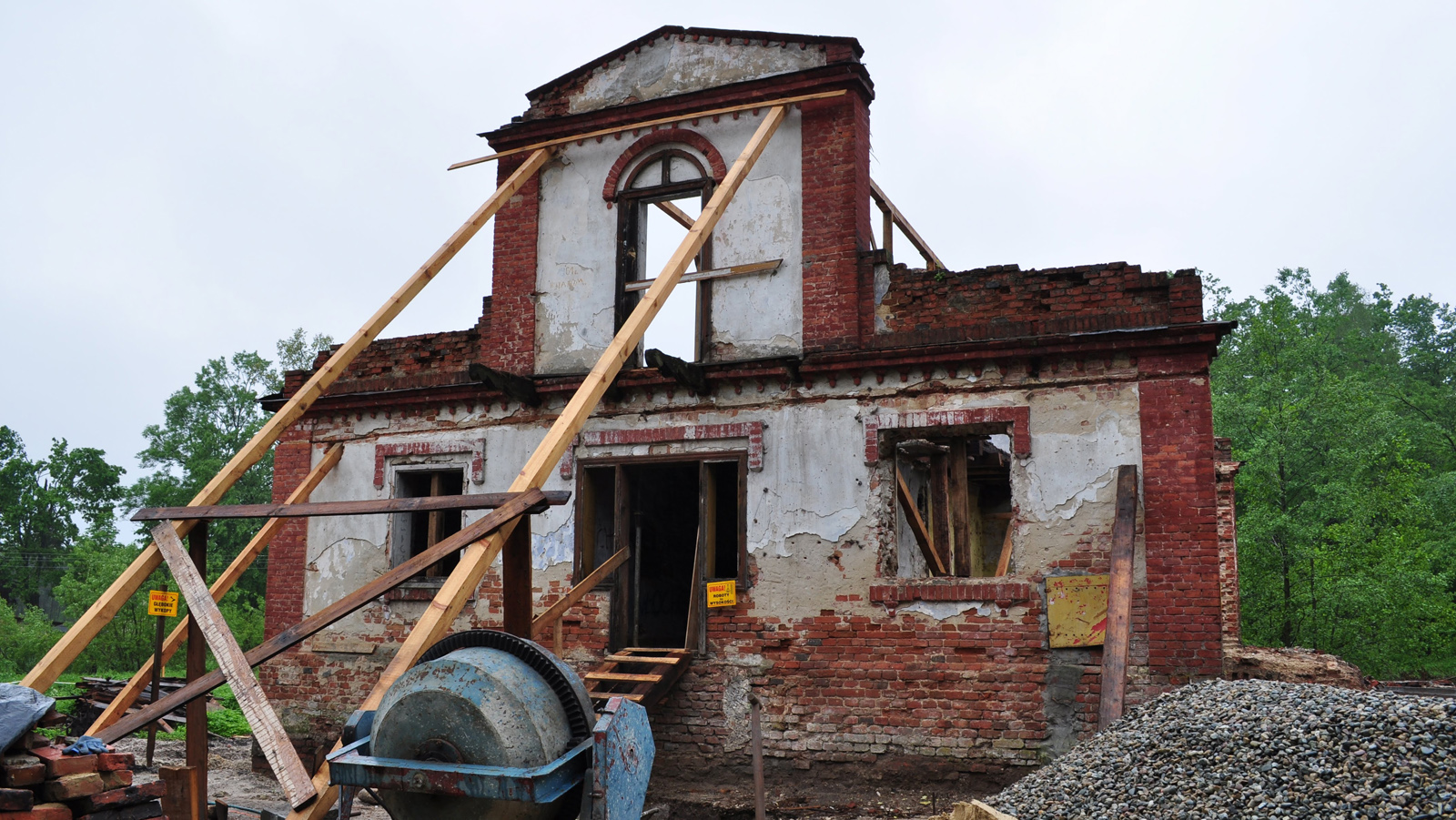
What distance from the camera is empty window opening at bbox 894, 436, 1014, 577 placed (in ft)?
35.5

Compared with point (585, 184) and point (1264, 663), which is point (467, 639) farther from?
point (1264, 663)

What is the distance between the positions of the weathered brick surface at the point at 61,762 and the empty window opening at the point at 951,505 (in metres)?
6.70

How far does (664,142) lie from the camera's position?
11141 mm

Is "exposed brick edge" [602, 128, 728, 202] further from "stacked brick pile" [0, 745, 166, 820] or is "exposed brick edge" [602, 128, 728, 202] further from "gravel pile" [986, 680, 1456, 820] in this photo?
"stacked brick pile" [0, 745, 166, 820]

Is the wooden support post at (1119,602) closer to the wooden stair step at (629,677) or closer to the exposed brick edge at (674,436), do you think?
the exposed brick edge at (674,436)

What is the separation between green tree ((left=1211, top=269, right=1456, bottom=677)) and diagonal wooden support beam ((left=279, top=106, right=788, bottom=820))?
15097 mm

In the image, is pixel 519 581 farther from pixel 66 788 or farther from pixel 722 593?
pixel 722 593

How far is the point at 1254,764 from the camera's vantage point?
229 inches

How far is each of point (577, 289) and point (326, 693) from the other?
5.24 m

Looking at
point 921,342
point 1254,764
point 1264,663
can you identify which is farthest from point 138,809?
point 1264,663

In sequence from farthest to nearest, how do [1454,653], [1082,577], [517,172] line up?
[1454,653] < [517,172] < [1082,577]

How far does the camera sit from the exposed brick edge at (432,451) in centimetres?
1096

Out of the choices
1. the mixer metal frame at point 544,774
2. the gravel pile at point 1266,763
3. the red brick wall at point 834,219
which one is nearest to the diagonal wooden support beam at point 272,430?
the mixer metal frame at point 544,774

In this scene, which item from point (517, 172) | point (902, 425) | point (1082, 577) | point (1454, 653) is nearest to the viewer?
point (1082, 577)
